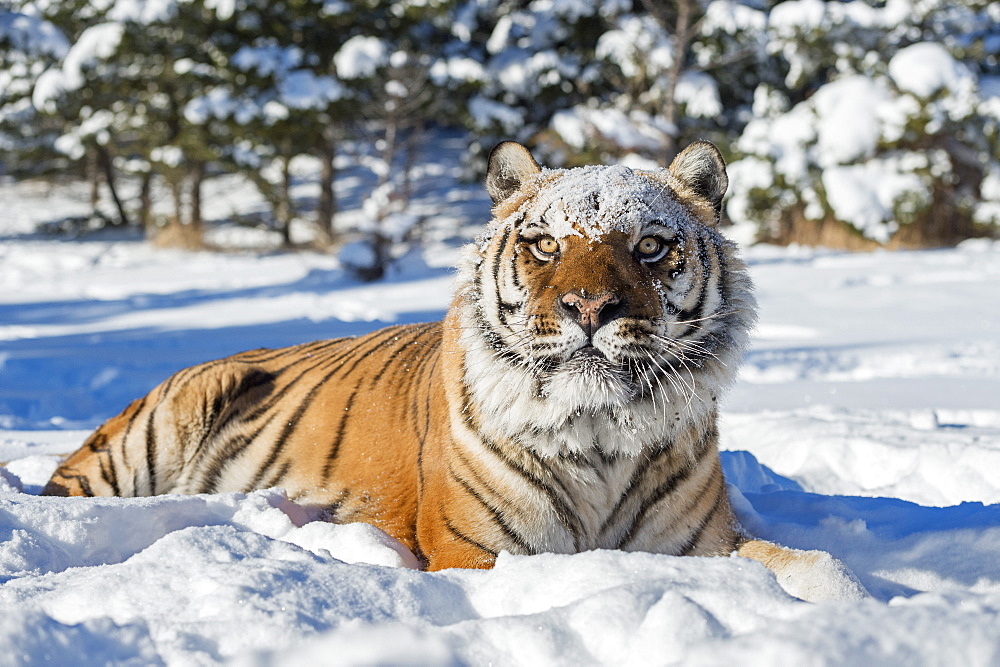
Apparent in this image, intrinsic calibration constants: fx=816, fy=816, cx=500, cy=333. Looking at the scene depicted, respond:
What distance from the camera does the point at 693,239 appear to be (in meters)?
2.08

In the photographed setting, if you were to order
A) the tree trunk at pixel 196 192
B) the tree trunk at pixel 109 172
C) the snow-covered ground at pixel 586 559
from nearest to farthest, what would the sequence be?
1. the snow-covered ground at pixel 586 559
2. the tree trunk at pixel 196 192
3. the tree trunk at pixel 109 172

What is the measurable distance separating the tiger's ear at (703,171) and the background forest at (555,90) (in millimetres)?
9740

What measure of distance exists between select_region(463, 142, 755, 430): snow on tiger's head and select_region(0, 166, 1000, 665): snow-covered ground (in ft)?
1.56

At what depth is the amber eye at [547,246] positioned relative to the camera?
2.01m

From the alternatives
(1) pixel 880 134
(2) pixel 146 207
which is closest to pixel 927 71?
(1) pixel 880 134

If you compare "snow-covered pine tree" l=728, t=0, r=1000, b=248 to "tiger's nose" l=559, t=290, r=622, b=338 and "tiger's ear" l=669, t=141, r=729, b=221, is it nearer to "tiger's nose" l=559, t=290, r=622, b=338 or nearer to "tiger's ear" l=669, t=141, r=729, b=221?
"tiger's ear" l=669, t=141, r=729, b=221

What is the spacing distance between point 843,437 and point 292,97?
1143 centimetres

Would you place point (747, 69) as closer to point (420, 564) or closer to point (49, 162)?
point (49, 162)

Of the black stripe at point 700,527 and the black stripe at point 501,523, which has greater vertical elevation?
the black stripe at point 501,523

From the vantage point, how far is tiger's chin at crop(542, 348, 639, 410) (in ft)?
6.06

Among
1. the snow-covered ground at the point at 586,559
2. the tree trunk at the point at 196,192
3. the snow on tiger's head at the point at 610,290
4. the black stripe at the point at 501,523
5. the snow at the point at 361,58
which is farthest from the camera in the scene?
the tree trunk at the point at 196,192

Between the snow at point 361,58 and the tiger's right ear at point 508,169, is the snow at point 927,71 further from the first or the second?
the tiger's right ear at point 508,169

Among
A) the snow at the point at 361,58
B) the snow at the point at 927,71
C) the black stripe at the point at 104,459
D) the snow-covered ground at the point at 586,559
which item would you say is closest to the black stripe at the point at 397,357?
the snow-covered ground at the point at 586,559

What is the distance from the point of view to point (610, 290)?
1812 millimetres
